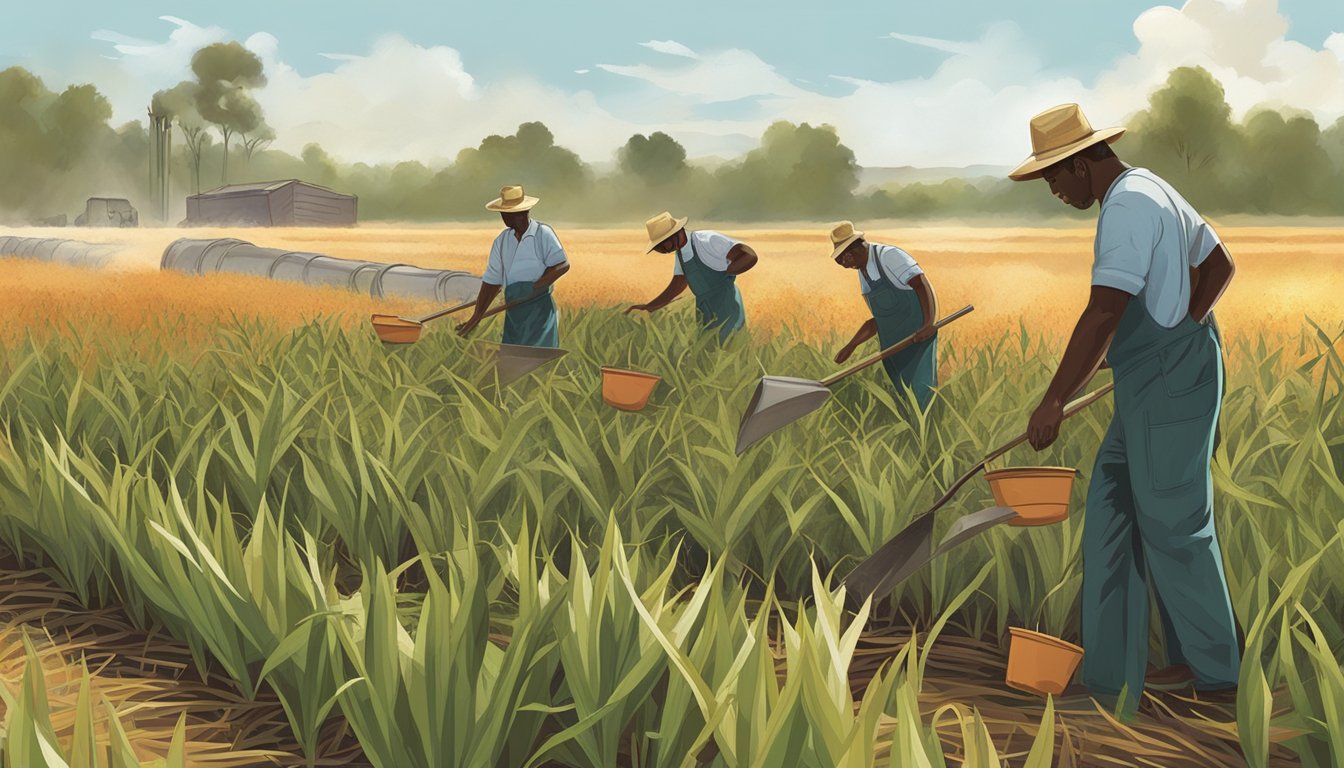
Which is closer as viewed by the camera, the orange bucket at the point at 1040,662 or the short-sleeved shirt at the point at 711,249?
the orange bucket at the point at 1040,662

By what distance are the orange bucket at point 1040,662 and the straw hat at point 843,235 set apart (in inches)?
121

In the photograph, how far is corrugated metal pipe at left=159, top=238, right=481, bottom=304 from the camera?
14156 mm

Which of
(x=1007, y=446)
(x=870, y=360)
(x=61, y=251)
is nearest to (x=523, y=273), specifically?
(x=870, y=360)

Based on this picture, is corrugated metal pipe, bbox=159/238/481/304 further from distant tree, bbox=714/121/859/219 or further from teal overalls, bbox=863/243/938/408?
distant tree, bbox=714/121/859/219

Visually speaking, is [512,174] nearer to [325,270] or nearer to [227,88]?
[227,88]

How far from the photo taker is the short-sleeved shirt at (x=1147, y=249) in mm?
2467

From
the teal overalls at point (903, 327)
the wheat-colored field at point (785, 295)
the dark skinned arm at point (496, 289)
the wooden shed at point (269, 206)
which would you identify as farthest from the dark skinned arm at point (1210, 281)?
the wooden shed at point (269, 206)

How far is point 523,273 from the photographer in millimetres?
6480

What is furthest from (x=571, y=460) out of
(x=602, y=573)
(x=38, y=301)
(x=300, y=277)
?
(x=300, y=277)

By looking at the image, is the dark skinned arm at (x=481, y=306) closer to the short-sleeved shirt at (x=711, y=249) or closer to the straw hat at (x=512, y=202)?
the straw hat at (x=512, y=202)

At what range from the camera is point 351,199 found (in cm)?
5531

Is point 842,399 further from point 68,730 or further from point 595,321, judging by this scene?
point 595,321

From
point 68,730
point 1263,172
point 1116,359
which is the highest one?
point 1263,172

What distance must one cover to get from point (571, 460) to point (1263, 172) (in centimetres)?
4780
